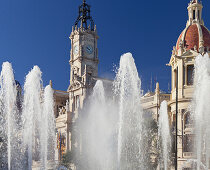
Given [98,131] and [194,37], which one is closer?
[194,37]

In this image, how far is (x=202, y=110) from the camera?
115 feet

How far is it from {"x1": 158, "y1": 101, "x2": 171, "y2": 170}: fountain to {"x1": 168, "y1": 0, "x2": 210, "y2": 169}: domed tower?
86cm

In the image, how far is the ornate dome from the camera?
39.9 metres

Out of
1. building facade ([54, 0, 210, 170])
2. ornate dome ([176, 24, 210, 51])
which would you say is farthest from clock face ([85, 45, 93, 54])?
ornate dome ([176, 24, 210, 51])

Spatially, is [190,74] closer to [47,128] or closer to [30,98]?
[30,98]

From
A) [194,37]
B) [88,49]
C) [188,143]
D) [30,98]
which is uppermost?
[88,49]

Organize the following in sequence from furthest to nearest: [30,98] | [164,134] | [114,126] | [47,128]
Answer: [47,128], [114,126], [30,98], [164,134]

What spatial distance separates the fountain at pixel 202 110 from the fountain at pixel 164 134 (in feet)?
9.65

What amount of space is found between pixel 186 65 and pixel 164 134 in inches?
295

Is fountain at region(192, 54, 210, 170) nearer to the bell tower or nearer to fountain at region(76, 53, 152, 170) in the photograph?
fountain at region(76, 53, 152, 170)

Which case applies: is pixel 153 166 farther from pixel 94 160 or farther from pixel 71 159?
pixel 71 159

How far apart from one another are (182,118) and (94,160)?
13362 mm

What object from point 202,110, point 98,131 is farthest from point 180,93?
point 98,131

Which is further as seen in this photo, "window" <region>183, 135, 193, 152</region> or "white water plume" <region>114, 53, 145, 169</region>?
"window" <region>183, 135, 193, 152</region>
